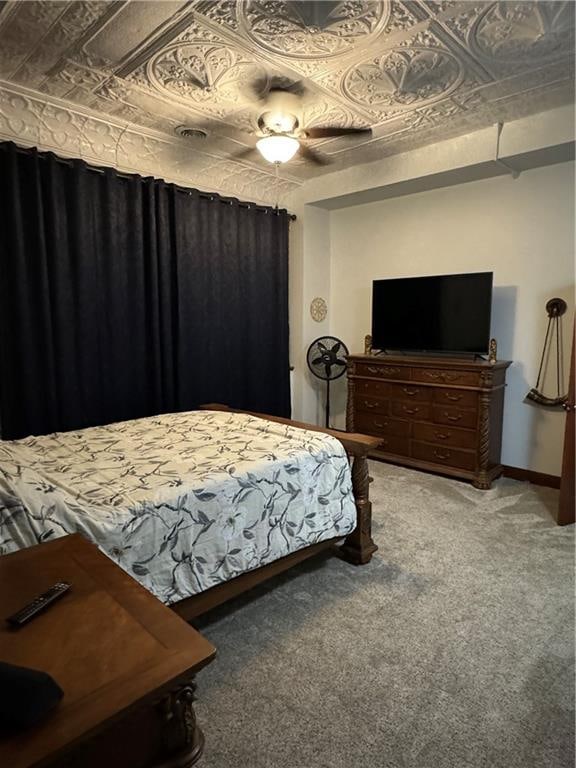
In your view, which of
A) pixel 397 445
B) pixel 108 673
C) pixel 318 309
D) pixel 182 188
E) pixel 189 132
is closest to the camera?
pixel 108 673

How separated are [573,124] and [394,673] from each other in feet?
11.2

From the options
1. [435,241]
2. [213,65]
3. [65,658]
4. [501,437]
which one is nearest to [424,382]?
[501,437]

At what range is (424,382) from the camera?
3.84 metres

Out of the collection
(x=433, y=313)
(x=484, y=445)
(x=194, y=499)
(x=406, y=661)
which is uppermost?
(x=433, y=313)

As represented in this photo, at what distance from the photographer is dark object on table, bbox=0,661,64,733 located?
66cm

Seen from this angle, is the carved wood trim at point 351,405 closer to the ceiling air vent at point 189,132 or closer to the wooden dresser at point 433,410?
the wooden dresser at point 433,410

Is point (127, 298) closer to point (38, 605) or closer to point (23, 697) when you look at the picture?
point (38, 605)

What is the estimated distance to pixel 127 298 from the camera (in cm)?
348

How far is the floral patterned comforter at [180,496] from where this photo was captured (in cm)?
154

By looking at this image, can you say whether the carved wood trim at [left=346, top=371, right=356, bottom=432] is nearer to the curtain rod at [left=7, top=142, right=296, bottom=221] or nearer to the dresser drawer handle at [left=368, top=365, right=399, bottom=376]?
the dresser drawer handle at [left=368, top=365, right=399, bottom=376]

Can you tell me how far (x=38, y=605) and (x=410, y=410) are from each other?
342 centimetres

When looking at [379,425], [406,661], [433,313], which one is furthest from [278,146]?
[406,661]

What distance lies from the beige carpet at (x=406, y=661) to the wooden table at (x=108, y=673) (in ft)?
2.56

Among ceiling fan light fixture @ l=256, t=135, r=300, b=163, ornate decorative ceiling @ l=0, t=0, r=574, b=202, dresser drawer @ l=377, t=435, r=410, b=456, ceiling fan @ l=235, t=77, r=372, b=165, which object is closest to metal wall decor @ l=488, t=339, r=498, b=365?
dresser drawer @ l=377, t=435, r=410, b=456
